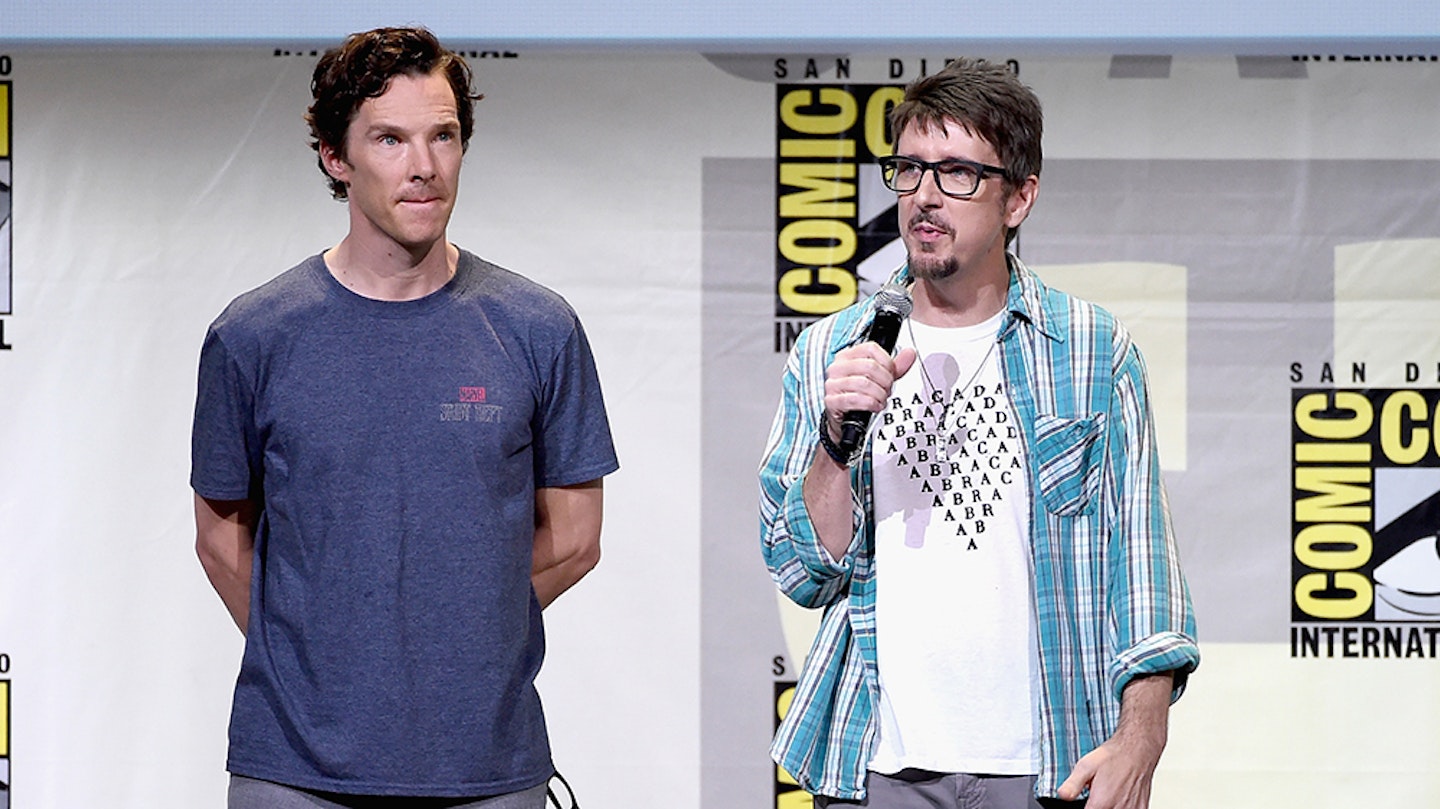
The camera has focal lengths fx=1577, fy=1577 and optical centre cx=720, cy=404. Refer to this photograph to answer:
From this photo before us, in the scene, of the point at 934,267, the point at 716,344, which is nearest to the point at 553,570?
the point at 934,267

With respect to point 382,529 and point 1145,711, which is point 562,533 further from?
point 1145,711

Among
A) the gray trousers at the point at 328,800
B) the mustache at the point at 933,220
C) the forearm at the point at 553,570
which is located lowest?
the gray trousers at the point at 328,800

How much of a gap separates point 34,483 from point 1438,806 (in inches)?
111

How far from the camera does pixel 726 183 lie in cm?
306

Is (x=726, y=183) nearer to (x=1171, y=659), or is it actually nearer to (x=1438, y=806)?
(x=1171, y=659)

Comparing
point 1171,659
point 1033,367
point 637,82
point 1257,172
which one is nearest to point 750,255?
point 637,82

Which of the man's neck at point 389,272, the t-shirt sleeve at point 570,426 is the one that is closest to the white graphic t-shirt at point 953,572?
the t-shirt sleeve at point 570,426

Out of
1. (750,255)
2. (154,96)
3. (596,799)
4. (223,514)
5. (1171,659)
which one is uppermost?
(154,96)

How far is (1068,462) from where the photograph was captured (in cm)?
191

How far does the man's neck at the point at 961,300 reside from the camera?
200 cm

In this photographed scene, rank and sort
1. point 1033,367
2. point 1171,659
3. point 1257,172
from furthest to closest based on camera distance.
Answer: point 1257,172 → point 1033,367 → point 1171,659

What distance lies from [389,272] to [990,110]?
77cm

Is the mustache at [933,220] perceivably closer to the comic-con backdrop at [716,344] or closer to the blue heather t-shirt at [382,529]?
the blue heather t-shirt at [382,529]

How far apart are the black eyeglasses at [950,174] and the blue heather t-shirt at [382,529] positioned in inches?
19.3
